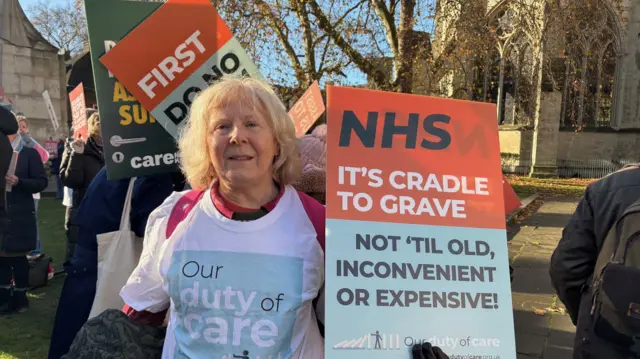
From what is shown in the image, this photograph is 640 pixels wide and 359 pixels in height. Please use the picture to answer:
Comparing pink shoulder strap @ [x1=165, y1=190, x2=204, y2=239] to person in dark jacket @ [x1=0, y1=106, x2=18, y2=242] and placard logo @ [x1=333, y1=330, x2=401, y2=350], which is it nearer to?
placard logo @ [x1=333, y1=330, x2=401, y2=350]

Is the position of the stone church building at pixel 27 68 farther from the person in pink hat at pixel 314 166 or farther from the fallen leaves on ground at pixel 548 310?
the person in pink hat at pixel 314 166

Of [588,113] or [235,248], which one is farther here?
[588,113]

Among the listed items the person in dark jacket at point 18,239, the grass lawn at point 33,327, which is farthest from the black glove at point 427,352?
the person in dark jacket at point 18,239

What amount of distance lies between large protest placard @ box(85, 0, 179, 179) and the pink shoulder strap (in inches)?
18.7

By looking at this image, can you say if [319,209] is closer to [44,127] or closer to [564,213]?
[564,213]

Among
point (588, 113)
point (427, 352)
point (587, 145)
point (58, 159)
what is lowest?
point (58, 159)

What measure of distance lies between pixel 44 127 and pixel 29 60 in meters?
1.80

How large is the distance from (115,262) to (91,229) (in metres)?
0.19

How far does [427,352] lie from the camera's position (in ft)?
4.59

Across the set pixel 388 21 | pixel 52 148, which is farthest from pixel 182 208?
pixel 52 148

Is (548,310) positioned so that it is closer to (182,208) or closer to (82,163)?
(182,208)

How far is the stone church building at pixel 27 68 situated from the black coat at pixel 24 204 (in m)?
8.78

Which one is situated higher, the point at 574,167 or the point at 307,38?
the point at 307,38

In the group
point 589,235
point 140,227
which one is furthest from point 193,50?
point 589,235
